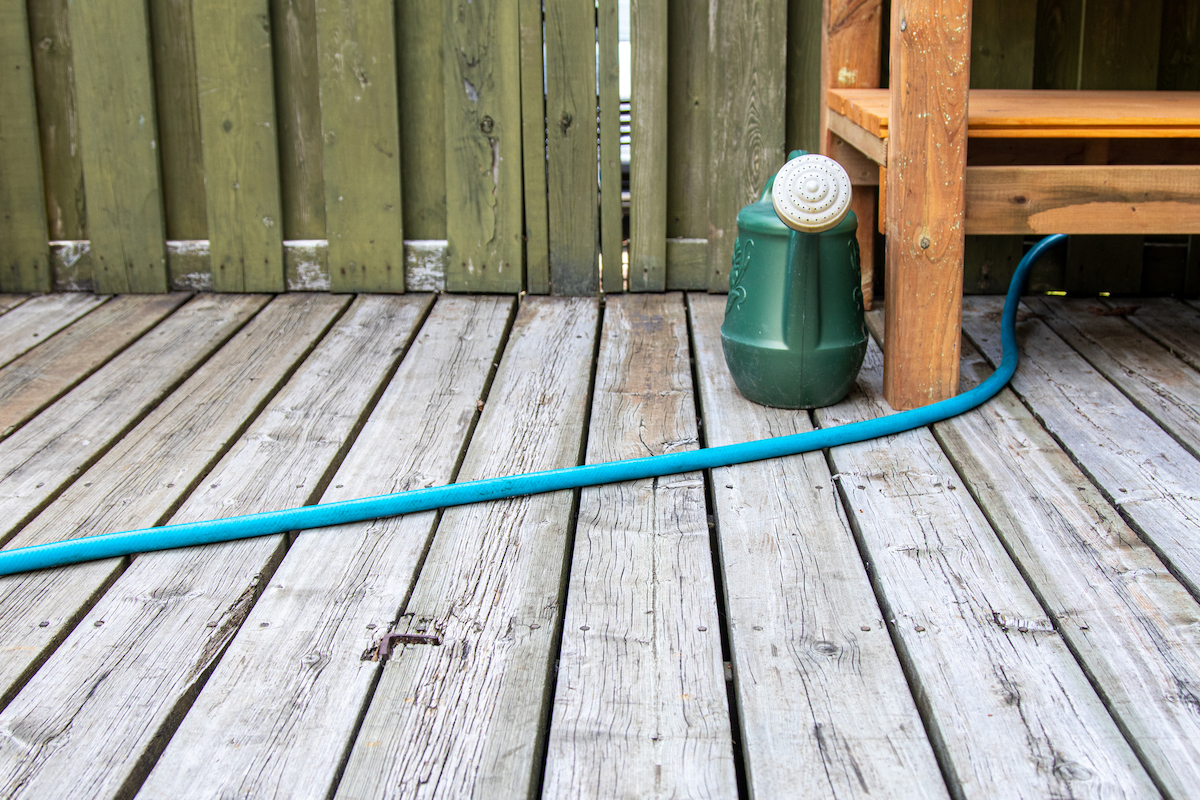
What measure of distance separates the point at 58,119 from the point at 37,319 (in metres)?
0.61

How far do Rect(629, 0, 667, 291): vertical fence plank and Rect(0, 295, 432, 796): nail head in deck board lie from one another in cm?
105

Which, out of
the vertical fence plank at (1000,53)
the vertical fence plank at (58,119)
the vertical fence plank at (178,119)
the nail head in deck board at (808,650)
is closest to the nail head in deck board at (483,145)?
the vertical fence plank at (178,119)

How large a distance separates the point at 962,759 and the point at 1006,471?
0.87m

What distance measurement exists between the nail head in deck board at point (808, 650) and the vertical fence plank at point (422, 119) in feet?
5.03

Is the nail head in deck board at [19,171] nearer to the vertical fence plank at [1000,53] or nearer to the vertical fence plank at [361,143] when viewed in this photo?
the vertical fence plank at [361,143]

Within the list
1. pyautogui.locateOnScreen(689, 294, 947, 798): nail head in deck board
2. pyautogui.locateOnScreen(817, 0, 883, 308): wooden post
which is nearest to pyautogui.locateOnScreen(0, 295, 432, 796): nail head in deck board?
pyautogui.locateOnScreen(689, 294, 947, 798): nail head in deck board

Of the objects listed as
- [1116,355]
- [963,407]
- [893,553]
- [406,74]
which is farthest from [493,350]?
[1116,355]

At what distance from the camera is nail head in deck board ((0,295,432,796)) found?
121cm

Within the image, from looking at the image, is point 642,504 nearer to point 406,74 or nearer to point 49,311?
point 406,74

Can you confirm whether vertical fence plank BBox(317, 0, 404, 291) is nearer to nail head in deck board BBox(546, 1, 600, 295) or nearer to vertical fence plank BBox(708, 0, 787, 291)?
nail head in deck board BBox(546, 1, 600, 295)

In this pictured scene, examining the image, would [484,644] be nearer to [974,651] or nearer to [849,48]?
[974,651]

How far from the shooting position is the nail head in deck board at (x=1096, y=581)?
1.24m

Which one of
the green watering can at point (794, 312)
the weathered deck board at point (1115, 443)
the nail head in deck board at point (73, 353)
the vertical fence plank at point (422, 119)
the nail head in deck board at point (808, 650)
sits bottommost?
the nail head in deck board at point (808, 650)

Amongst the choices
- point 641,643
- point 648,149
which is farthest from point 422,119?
point 641,643
